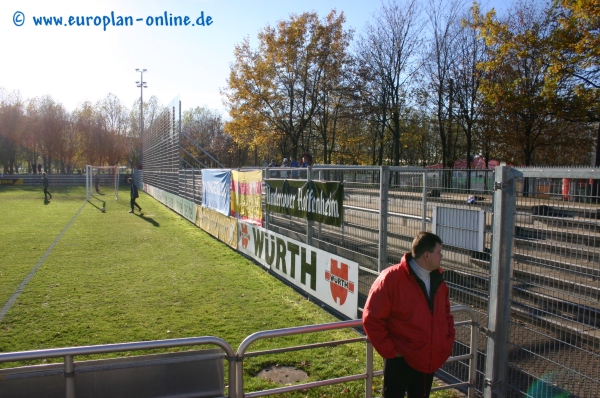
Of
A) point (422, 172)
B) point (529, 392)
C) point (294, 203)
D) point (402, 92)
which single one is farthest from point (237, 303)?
point (402, 92)

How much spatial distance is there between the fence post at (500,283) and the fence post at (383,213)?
2.24 m

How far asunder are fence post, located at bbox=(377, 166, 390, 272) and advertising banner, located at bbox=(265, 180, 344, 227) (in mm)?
915

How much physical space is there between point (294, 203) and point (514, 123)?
1615 cm

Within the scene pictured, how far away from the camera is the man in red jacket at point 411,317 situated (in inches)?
128

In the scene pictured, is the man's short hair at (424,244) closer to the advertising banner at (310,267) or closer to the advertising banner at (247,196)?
the advertising banner at (310,267)

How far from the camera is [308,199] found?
847 centimetres

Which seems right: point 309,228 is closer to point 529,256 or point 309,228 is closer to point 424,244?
point 529,256

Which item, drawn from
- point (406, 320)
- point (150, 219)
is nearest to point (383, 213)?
point (406, 320)

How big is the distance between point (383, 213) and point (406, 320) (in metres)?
3.27

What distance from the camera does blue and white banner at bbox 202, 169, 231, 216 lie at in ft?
45.7

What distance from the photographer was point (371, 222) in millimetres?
6770

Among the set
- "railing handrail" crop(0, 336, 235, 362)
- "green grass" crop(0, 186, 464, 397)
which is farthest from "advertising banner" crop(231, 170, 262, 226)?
"railing handrail" crop(0, 336, 235, 362)

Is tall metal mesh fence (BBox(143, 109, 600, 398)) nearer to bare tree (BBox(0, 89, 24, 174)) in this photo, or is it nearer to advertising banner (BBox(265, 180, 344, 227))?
advertising banner (BBox(265, 180, 344, 227))

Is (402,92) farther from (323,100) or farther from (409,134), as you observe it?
(323,100)
